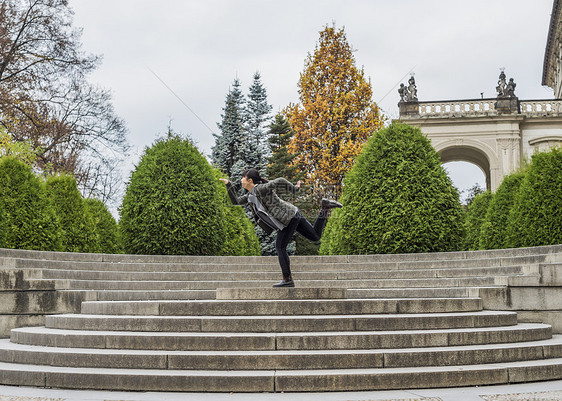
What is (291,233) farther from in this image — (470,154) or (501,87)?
(470,154)

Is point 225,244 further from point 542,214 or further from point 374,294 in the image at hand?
point 542,214

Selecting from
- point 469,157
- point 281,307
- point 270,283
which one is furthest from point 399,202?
point 469,157

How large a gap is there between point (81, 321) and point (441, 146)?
24.5m

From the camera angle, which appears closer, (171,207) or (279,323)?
(279,323)

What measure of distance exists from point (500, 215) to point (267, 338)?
29.7 feet

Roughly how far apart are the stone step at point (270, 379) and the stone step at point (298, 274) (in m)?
4.19

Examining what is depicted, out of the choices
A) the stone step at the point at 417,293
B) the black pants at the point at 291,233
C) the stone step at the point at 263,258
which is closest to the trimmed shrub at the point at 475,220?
the stone step at the point at 263,258

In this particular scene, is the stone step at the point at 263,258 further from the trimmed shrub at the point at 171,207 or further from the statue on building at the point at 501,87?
the statue on building at the point at 501,87

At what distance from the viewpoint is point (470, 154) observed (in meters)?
32.0

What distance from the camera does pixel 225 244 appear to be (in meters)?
15.2

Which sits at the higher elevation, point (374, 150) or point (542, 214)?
point (374, 150)

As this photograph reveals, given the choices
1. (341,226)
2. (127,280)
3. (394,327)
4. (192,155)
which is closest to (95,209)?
(192,155)

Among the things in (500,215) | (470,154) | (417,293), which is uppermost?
(470,154)

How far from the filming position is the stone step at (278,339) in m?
6.60
